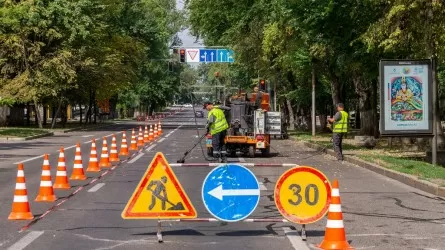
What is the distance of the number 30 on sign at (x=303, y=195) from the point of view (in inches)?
383

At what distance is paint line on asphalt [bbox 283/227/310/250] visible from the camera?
9.30 metres

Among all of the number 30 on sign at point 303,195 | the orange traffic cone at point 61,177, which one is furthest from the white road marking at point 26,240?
the orange traffic cone at point 61,177

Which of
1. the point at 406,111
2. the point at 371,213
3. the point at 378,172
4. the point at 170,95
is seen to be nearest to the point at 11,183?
the point at 371,213

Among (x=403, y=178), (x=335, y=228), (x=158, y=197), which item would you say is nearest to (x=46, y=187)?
(x=158, y=197)

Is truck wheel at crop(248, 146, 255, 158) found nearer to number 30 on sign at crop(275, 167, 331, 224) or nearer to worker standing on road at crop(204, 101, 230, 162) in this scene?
worker standing on road at crop(204, 101, 230, 162)

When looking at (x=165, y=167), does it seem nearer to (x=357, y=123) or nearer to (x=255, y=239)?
(x=255, y=239)

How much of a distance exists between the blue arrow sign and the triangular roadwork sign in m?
0.34

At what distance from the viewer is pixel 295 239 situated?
9.88 m

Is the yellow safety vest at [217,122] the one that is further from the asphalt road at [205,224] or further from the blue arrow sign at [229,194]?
the blue arrow sign at [229,194]

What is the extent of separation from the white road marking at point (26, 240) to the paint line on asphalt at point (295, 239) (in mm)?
3282

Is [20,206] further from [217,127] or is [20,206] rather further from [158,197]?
[217,127]

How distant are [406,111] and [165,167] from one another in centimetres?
1331

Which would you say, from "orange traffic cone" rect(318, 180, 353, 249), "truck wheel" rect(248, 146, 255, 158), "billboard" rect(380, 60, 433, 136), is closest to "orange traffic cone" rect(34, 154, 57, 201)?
"orange traffic cone" rect(318, 180, 353, 249)

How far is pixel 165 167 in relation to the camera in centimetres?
996
